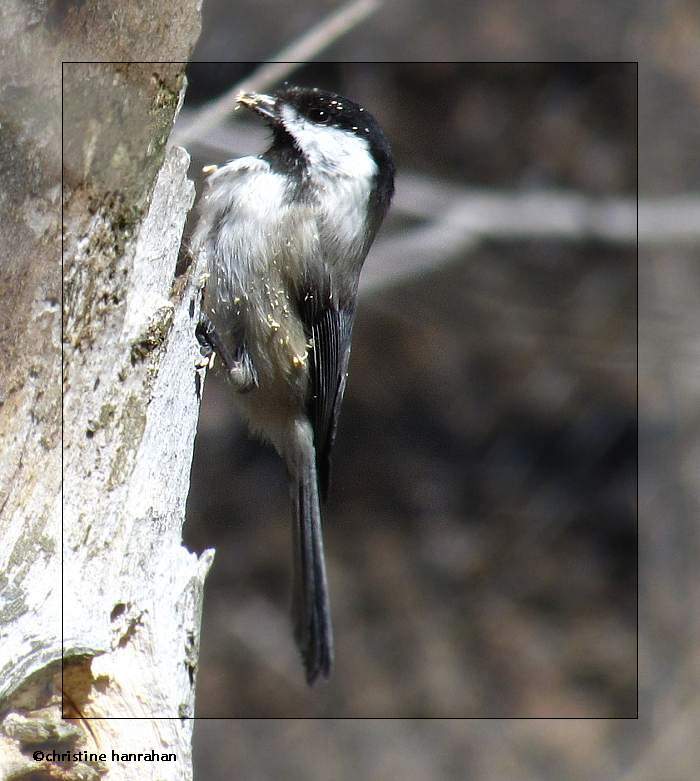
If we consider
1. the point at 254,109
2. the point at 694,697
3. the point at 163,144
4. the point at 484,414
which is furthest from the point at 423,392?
the point at 163,144

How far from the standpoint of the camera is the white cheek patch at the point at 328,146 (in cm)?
216

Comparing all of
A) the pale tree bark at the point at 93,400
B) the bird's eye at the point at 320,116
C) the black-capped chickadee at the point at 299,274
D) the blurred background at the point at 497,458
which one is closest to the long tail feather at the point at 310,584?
the black-capped chickadee at the point at 299,274

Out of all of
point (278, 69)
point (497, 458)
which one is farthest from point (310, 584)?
point (497, 458)

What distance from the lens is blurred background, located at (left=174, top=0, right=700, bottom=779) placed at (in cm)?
386

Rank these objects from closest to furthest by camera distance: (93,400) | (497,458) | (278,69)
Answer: (93,400) → (278,69) → (497,458)

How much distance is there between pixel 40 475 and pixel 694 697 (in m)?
3.15

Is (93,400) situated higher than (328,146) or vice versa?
(328,146)

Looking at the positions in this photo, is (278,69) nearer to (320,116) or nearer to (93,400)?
(320,116)

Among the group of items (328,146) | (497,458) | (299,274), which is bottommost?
(497,458)

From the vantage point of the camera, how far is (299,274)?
2.14 meters

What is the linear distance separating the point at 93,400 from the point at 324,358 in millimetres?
760

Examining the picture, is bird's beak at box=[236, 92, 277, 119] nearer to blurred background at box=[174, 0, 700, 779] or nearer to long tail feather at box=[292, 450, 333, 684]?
long tail feather at box=[292, 450, 333, 684]

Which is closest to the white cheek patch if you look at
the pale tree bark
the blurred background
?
the pale tree bark

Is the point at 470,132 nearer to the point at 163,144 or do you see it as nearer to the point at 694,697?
the point at 694,697
